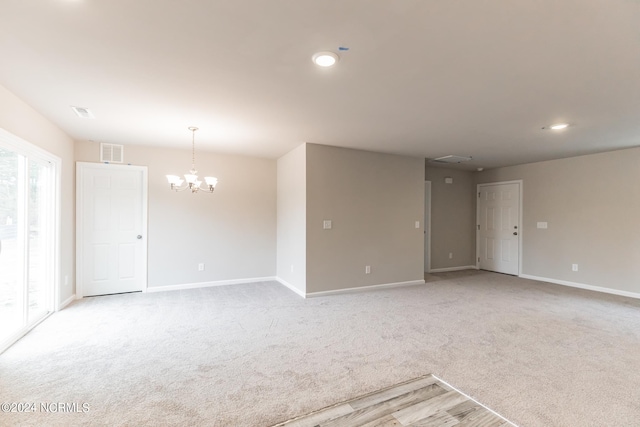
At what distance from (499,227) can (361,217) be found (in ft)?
12.4

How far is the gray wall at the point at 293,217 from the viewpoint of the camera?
15.1ft

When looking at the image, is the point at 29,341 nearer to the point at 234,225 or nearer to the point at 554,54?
the point at 234,225

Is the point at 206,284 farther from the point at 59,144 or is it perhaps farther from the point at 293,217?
the point at 59,144

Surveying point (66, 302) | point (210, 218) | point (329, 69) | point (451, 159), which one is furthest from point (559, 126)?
point (66, 302)

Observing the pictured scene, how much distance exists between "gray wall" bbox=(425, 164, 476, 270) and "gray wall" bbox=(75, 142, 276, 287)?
371 centimetres

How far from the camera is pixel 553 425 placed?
179 cm

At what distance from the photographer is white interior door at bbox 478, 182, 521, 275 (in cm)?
631

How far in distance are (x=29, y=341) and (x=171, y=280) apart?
7.06ft

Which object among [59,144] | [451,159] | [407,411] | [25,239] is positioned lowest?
[407,411]

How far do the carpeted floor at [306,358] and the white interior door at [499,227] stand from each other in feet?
6.95

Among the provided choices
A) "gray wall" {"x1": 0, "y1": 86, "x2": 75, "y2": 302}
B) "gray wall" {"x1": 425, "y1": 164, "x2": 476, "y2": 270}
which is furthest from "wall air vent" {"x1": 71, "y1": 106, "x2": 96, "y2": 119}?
"gray wall" {"x1": 425, "y1": 164, "x2": 476, "y2": 270}

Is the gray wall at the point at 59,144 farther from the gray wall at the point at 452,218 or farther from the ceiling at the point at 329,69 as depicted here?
the gray wall at the point at 452,218

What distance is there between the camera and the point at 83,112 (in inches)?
128

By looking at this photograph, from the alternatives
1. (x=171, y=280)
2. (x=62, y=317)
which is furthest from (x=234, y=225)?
(x=62, y=317)
